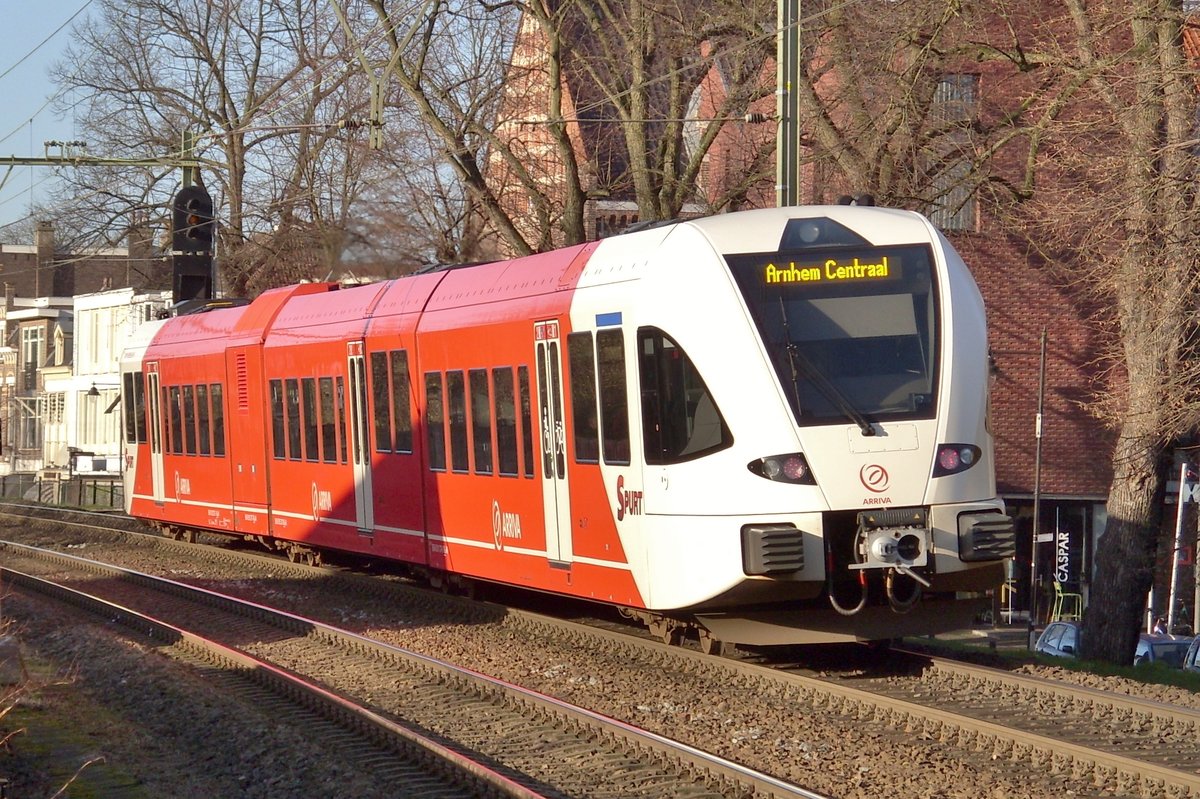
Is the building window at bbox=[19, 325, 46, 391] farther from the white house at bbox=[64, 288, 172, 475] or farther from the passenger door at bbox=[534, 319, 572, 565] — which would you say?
the passenger door at bbox=[534, 319, 572, 565]

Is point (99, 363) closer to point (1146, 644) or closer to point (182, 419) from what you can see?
point (182, 419)

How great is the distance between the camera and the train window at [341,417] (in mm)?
17797

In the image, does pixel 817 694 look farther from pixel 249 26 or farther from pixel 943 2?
pixel 249 26

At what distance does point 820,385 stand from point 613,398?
70.7 inches

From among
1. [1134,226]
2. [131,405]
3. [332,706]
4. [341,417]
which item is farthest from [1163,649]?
[332,706]

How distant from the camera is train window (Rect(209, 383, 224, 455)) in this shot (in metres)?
22.1

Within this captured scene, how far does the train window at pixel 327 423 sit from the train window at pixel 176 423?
6062 mm

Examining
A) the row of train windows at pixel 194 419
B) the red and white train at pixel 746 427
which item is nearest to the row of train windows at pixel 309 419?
the row of train windows at pixel 194 419

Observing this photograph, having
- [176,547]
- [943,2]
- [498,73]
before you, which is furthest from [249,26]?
[943,2]

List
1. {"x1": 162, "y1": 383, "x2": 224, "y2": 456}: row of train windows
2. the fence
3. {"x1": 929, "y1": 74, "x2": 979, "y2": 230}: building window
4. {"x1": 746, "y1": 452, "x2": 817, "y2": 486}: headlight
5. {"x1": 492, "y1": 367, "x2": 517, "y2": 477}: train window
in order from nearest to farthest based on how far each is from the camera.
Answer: {"x1": 746, "y1": 452, "x2": 817, "y2": 486}: headlight < {"x1": 492, "y1": 367, "x2": 517, "y2": 477}: train window < {"x1": 929, "y1": 74, "x2": 979, "y2": 230}: building window < {"x1": 162, "y1": 383, "x2": 224, "y2": 456}: row of train windows < the fence

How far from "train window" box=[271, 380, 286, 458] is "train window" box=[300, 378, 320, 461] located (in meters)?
0.90

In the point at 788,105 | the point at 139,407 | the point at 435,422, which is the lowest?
the point at 435,422

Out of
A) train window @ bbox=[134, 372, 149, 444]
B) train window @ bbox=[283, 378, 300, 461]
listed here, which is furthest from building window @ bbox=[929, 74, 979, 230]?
train window @ bbox=[134, 372, 149, 444]

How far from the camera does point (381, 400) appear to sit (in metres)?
16.8
